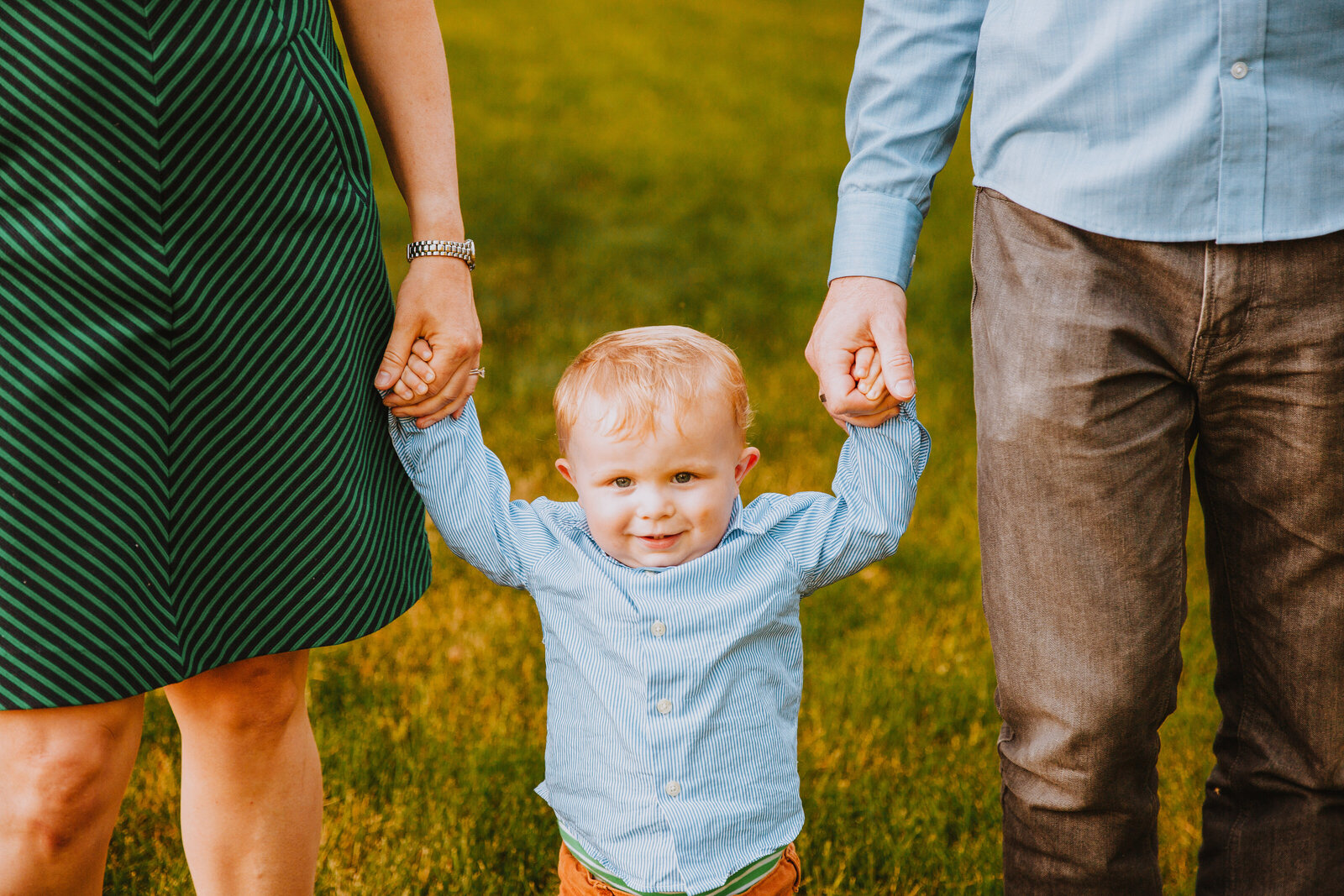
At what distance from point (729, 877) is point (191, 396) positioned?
106cm

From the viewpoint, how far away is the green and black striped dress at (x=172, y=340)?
1.50 metres

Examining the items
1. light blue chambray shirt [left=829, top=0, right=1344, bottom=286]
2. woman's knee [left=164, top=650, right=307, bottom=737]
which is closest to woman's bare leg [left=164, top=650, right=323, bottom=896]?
woman's knee [left=164, top=650, right=307, bottom=737]

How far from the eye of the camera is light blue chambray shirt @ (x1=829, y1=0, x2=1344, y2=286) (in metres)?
1.62

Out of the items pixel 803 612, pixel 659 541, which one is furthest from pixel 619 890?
pixel 803 612

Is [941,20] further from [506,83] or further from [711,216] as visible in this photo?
[506,83]

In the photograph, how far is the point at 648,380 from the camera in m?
1.90

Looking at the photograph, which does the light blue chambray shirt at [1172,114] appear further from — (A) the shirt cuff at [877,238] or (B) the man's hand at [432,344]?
(B) the man's hand at [432,344]

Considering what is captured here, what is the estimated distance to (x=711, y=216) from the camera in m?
7.68

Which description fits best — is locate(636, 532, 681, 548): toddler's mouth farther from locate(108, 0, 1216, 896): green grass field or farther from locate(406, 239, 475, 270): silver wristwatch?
locate(108, 0, 1216, 896): green grass field

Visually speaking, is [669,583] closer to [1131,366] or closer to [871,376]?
[871,376]

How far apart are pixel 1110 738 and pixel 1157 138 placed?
0.84 metres

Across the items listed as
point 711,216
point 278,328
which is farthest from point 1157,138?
point 711,216

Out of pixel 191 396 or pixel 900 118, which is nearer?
pixel 191 396

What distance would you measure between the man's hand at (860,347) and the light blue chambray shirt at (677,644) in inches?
3.1
